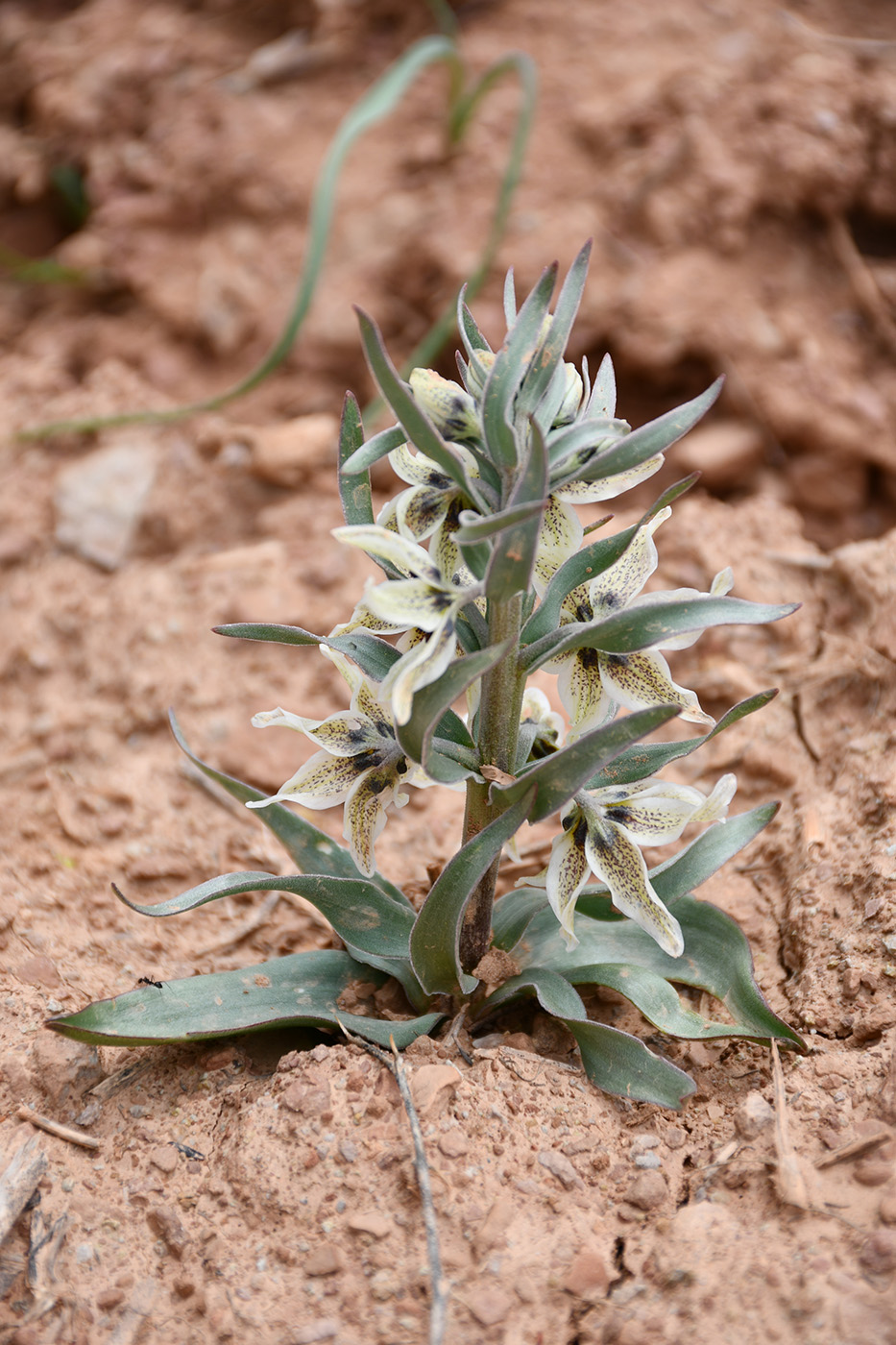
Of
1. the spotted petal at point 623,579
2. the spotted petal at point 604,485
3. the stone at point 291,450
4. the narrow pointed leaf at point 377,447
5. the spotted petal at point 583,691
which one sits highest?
the narrow pointed leaf at point 377,447

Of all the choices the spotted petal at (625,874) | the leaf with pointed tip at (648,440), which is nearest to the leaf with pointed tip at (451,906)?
the spotted petal at (625,874)

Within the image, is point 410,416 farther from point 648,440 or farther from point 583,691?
point 583,691

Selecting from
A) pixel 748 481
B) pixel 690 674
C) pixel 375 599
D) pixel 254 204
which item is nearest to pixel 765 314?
pixel 748 481

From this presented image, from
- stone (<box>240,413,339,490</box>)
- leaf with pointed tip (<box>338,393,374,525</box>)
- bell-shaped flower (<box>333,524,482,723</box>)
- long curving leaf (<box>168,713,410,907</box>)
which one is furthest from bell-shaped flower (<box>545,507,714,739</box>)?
stone (<box>240,413,339,490</box>)

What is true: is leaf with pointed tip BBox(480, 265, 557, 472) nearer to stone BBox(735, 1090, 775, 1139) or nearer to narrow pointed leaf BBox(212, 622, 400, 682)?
narrow pointed leaf BBox(212, 622, 400, 682)

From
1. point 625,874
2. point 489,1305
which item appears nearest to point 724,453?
point 625,874

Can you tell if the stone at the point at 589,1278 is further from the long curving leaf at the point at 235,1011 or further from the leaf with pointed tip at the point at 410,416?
the leaf with pointed tip at the point at 410,416
